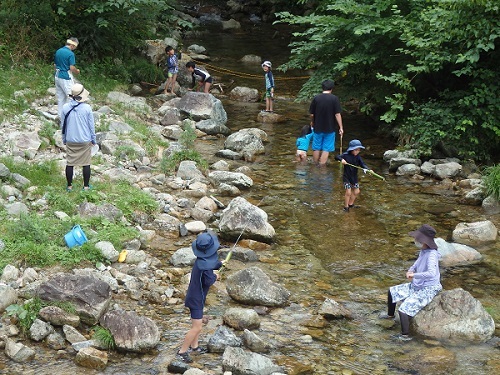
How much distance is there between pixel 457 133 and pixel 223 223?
19.2 feet

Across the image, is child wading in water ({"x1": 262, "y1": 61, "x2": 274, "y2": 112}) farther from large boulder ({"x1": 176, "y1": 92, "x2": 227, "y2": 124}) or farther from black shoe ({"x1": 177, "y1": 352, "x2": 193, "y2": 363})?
black shoe ({"x1": 177, "y1": 352, "x2": 193, "y2": 363})

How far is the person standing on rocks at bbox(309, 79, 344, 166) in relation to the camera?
478 inches

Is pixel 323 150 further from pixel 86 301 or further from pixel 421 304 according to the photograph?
pixel 86 301

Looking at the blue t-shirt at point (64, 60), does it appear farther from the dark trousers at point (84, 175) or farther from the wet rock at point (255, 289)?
the wet rock at point (255, 289)

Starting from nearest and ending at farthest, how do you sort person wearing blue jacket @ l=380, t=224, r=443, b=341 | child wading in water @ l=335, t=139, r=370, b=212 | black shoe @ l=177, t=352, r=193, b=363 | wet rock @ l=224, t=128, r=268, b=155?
black shoe @ l=177, t=352, r=193, b=363
person wearing blue jacket @ l=380, t=224, r=443, b=341
child wading in water @ l=335, t=139, r=370, b=212
wet rock @ l=224, t=128, r=268, b=155

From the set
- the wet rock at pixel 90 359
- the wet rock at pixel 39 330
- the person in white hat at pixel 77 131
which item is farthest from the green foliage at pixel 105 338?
the person in white hat at pixel 77 131

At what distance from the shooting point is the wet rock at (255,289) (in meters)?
7.62

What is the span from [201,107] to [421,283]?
9.40 metres

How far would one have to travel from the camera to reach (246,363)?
6.21 meters

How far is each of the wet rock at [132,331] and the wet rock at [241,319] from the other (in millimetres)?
830

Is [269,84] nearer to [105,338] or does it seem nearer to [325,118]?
[325,118]

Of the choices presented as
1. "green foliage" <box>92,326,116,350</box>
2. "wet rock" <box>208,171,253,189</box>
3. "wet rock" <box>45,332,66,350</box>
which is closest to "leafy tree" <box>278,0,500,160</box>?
"wet rock" <box>208,171,253,189</box>

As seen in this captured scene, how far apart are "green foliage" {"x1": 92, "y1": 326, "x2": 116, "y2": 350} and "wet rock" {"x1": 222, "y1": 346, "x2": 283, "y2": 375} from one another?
115cm

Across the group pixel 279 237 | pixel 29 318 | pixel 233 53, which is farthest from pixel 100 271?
pixel 233 53
